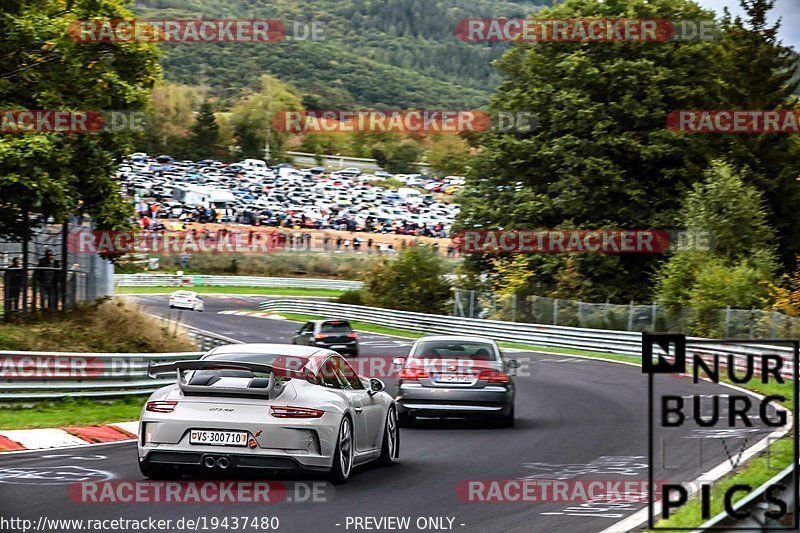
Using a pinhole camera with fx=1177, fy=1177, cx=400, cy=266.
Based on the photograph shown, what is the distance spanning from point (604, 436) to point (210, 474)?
7.08 m

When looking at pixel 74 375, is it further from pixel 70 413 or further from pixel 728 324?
pixel 728 324

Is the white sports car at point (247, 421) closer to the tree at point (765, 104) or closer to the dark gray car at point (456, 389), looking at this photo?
the dark gray car at point (456, 389)

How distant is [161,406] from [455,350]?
25.9 feet

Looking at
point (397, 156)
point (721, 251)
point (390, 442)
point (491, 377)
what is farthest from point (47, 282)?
point (397, 156)

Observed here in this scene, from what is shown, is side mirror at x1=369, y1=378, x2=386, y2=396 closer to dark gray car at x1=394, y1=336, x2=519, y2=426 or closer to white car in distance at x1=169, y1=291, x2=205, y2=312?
dark gray car at x1=394, y1=336, x2=519, y2=426

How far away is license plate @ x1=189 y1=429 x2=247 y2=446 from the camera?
10336mm

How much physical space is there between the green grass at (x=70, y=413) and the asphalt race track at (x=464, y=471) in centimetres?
275

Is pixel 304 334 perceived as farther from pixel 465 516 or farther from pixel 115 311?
pixel 465 516

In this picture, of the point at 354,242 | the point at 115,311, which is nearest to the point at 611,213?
the point at 115,311

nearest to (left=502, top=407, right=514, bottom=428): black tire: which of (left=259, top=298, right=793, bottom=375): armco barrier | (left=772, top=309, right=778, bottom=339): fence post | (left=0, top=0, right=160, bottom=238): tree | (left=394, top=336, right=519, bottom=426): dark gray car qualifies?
(left=394, top=336, right=519, bottom=426): dark gray car

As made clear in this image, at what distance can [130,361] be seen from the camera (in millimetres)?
21000

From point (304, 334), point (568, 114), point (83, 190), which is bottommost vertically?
point (304, 334)

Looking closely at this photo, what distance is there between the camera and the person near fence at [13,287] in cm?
2367

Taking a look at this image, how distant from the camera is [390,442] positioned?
42.4 feet
